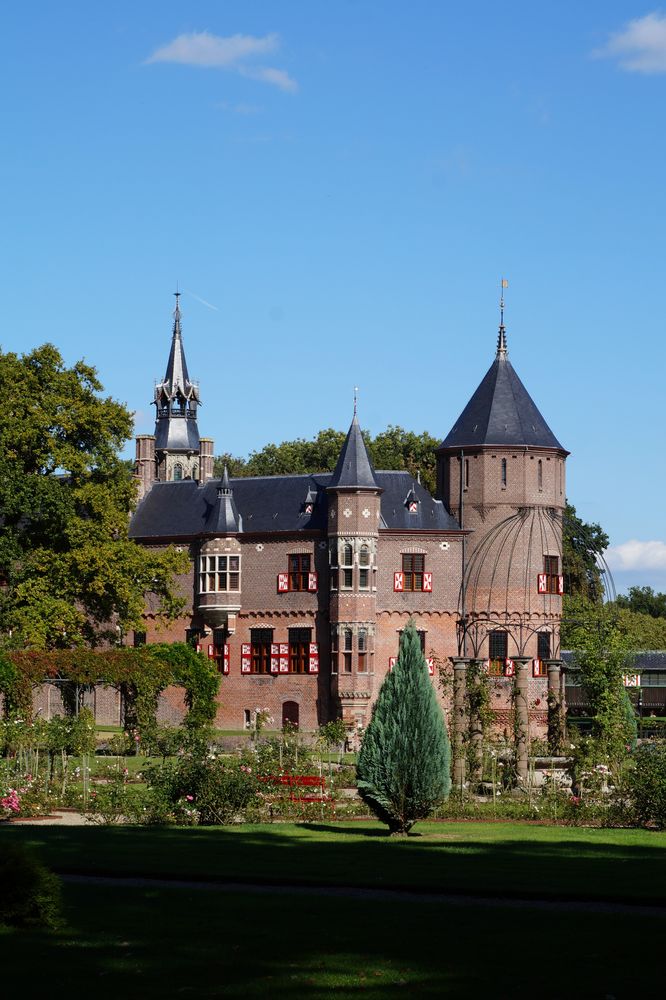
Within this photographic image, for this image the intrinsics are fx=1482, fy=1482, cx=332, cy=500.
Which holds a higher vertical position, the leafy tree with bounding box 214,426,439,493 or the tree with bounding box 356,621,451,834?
the leafy tree with bounding box 214,426,439,493

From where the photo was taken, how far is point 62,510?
45219 mm

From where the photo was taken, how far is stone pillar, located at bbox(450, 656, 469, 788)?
26.3 meters

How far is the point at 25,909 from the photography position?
1200cm

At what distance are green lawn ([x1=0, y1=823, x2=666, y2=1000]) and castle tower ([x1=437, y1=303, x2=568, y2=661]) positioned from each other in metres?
32.7

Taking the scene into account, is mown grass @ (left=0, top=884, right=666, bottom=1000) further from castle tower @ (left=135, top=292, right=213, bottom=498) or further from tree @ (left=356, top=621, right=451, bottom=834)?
castle tower @ (left=135, top=292, right=213, bottom=498)

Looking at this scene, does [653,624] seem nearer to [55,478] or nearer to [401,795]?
[55,478]

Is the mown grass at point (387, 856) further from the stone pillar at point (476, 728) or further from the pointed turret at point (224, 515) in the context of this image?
the pointed turret at point (224, 515)

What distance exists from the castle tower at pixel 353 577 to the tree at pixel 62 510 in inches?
259

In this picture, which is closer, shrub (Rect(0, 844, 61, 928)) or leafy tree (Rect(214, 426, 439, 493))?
shrub (Rect(0, 844, 61, 928))

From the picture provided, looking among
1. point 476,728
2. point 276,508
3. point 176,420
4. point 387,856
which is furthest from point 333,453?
point 387,856

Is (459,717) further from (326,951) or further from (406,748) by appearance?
(326,951)

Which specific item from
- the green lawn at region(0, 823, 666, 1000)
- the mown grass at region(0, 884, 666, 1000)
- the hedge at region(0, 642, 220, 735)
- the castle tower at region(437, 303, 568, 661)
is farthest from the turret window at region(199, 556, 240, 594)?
the mown grass at region(0, 884, 666, 1000)

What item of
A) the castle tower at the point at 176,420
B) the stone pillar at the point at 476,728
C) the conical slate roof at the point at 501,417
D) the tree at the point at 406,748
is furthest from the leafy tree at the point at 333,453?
the tree at the point at 406,748

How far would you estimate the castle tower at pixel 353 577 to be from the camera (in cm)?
5059
